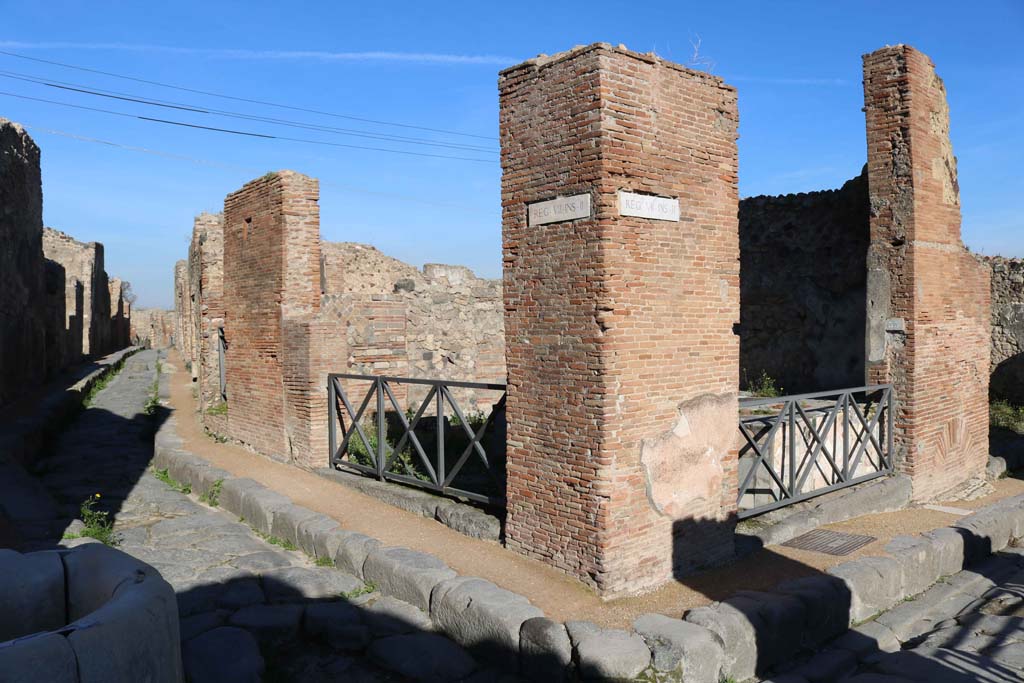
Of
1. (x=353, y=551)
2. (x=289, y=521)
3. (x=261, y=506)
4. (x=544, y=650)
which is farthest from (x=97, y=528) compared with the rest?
(x=544, y=650)

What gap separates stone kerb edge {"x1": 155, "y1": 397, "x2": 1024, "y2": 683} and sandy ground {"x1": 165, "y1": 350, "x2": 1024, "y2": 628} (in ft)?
0.78

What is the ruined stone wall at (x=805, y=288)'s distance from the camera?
32.3 ft

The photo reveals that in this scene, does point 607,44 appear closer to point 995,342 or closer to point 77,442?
point 77,442

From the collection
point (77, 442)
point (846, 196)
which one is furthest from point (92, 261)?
point (846, 196)

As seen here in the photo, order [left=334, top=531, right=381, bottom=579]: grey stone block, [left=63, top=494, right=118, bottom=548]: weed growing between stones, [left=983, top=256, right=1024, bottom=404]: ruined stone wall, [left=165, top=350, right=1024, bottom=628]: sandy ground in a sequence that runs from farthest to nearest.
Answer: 1. [left=983, top=256, right=1024, bottom=404]: ruined stone wall
2. [left=63, top=494, right=118, bottom=548]: weed growing between stones
3. [left=334, top=531, right=381, bottom=579]: grey stone block
4. [left=165, top=350, right=1024, bottom=628]: sandy ground

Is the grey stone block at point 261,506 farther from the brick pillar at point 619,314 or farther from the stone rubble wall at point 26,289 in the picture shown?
the stone rubble wall at point 26,289

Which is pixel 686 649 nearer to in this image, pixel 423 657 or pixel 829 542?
pixel 423 657

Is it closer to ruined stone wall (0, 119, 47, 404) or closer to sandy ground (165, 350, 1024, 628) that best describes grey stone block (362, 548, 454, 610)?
sandy ground (165, 350, 1024, 628)

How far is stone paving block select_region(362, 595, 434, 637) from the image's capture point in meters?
4.57

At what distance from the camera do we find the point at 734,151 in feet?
18.3

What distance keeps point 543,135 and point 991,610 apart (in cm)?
471

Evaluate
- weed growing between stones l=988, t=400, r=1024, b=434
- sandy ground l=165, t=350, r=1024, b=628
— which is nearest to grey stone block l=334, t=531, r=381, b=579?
sandy ground l=165, t=350, r=1024, b=628

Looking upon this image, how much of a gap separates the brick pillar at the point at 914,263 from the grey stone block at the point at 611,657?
5.31 m

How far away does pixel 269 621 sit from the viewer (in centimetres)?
461
